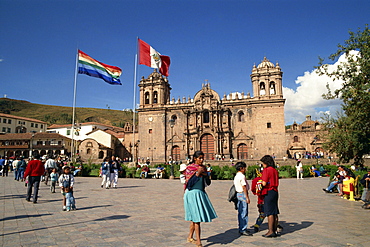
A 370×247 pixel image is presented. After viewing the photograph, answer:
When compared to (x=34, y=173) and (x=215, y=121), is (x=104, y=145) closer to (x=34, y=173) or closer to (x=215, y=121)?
(x=215, y=121)

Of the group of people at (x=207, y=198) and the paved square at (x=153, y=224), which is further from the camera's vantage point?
the paved square at (x=153, y=224)

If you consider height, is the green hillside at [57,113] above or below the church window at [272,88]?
above

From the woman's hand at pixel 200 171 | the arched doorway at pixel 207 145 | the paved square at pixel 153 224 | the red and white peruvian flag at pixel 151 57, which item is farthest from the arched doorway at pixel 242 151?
the woman's hand at pixel 200 171

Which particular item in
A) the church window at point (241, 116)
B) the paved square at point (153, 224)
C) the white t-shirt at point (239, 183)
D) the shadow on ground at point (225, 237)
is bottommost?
the shadow on ground at point (225, 237)

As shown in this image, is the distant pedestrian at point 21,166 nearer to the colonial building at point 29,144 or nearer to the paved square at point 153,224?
the paved square at point 153,224

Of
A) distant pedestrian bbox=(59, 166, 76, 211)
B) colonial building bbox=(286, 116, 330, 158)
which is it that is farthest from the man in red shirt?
colonial building bbox=(286, 116, 330, 158)

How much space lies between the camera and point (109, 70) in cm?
2362

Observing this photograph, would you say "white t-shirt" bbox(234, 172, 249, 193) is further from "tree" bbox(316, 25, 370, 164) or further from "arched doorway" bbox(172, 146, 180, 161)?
"arched doorway" bbox(172, 146, 180, 161)

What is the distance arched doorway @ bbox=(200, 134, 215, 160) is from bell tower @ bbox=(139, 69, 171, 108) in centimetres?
923

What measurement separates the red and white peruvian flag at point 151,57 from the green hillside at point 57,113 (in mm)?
96684

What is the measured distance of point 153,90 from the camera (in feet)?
156

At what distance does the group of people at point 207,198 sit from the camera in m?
5.24

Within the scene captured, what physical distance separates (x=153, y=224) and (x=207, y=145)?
37051 millimetres

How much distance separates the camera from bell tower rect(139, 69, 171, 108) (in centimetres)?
4681
